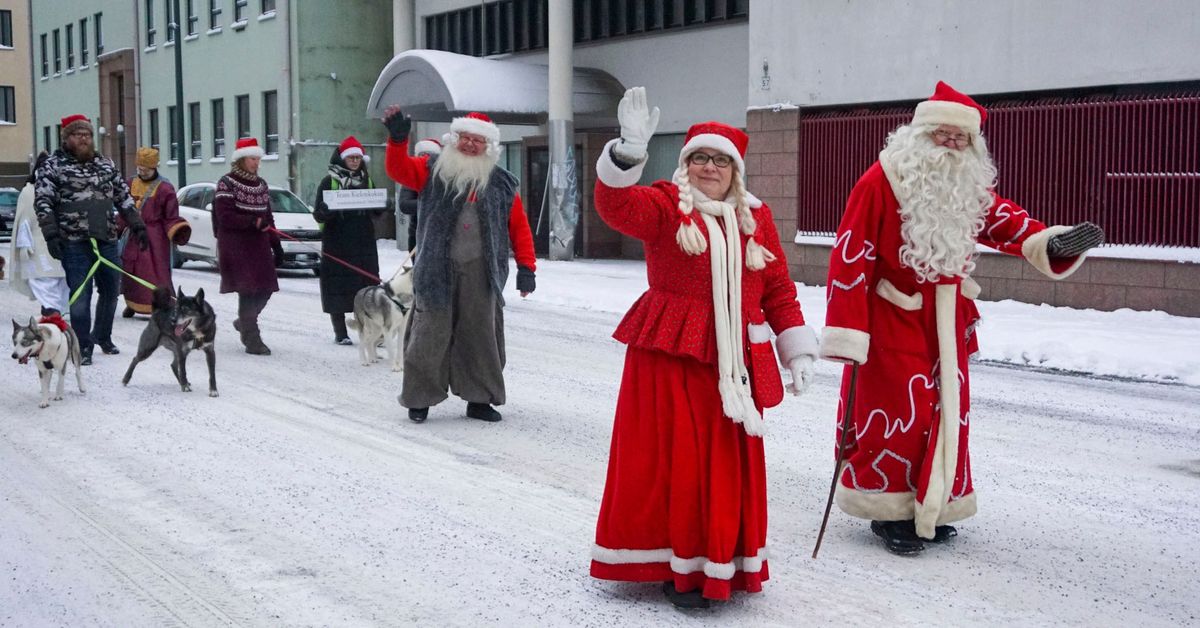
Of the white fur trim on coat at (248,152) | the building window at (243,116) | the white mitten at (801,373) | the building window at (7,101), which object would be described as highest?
the building window at (7,101)

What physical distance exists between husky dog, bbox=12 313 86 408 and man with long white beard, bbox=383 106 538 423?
2555 mm

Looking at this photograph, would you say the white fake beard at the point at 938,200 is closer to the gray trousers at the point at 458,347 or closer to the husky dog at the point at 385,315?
the gray trousers at the point at 458,347

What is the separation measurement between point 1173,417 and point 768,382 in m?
5.06

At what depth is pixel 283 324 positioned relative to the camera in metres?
14.1

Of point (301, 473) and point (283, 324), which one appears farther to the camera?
point (283, 324)

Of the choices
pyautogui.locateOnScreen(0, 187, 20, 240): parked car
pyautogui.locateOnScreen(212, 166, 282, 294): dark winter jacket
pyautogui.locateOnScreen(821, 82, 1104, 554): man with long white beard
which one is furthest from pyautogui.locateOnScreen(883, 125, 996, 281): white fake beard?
pyautogui.locateOnScreen(0, 187, 20, 240): parked car

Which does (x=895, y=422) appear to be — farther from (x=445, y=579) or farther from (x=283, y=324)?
(x=283, y=324)

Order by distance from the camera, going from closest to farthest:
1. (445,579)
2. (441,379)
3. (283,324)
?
(445,579) → (441,379) → (283,324)

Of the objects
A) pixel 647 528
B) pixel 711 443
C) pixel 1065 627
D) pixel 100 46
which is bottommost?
pixel 1065 627

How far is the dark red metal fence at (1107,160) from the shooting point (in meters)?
14.5

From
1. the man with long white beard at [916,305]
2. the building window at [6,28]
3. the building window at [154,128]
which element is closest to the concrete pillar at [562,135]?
the man with long white beard at [916,305]

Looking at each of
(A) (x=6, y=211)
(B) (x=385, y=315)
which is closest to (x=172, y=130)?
(A) (x=6, y=211)

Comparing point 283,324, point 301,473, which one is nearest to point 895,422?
point 301,473

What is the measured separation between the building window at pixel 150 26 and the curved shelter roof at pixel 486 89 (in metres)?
20.4
